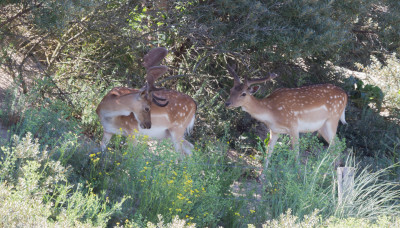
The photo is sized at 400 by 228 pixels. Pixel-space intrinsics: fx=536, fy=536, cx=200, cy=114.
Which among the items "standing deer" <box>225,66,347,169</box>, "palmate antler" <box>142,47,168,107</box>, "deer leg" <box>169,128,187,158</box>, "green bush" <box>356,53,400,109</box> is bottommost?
"green bush" <box>356,53,400,109</box>

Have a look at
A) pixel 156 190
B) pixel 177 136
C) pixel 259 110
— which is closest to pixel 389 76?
pixel 259 110

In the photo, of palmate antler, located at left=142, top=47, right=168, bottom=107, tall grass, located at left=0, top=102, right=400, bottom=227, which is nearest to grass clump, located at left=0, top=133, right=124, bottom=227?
tall grass, located at left=0, top=102, right=400, bottom=227

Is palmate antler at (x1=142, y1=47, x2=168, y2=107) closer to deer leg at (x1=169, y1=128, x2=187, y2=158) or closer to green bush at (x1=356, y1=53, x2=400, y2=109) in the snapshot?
deer leg at (x1=169, y1=128, x2=187, y2=158)

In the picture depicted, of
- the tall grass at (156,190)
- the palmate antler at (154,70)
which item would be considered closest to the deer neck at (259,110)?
the palmate antler at (154,70)

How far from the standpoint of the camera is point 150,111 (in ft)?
26.8

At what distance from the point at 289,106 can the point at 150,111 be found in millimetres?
2550

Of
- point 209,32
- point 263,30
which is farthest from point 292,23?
point 209,32

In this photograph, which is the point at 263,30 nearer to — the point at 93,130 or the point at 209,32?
the point at 209,32

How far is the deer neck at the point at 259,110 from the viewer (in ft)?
30.0

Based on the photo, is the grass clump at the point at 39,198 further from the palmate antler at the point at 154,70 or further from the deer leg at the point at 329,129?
the deer leg at the point at 329,129

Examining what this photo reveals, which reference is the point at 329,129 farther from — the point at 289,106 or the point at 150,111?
the point at 150,111

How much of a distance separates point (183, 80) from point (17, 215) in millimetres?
6586

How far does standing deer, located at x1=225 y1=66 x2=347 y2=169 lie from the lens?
9039 mm

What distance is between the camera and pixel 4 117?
8.02 metres
